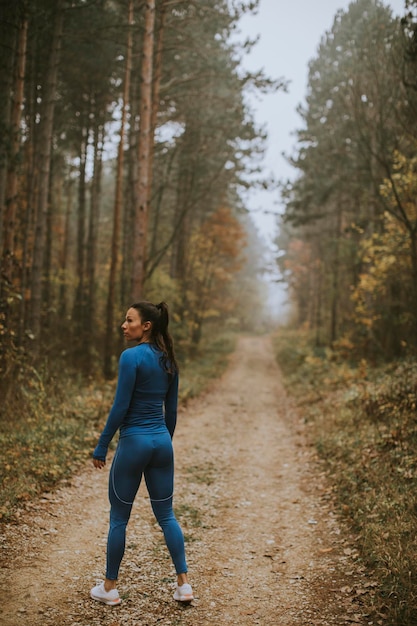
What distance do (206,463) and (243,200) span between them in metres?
20.9

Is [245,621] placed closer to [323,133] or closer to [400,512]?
[400,512]

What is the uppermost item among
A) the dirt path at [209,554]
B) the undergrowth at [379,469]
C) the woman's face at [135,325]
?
the woman's face at [135,325]

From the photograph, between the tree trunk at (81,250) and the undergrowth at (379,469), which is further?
the tree trunk at (81,250)

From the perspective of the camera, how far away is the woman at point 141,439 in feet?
12.3

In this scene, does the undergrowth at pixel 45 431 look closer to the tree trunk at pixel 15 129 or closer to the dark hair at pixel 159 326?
the tree trunk at pixel 15 129

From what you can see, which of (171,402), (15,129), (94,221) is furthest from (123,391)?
(94,221)

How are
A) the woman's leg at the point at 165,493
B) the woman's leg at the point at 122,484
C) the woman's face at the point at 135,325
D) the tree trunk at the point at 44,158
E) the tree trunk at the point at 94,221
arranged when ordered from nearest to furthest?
the woman's leg at the point at 122,484 < the woman's leg at the point at 165,493 < the woman's face at the point at 135,325 < the tree trunk at the point at 44,158 < the tree trunk at the point at 94,221

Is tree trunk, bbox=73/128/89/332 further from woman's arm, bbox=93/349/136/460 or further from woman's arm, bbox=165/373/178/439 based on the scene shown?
woman's arm, bbox=93/349/136/460

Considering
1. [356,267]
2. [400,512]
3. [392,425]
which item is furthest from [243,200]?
[400,512]

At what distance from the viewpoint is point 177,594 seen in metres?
4.00

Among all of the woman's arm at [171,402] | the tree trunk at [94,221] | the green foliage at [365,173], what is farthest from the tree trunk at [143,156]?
the woman's arm at [171,402]

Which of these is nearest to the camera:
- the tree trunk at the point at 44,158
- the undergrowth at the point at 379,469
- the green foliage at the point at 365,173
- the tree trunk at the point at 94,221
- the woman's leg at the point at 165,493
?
the woman's leg at the point at 165,493

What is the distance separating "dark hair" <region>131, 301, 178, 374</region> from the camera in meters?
3.95

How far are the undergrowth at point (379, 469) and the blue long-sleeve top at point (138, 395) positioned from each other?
231 centimetres
